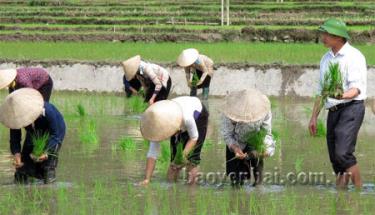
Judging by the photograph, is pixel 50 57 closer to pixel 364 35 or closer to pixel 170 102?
pixel 364 35

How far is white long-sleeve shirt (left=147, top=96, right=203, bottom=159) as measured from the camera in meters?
8.46

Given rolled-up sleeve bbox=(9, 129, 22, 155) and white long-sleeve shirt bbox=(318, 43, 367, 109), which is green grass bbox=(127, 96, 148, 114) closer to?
rolled-up sleeve bbox=(9, 129, 22, 155)

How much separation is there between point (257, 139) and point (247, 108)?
31 centimetres

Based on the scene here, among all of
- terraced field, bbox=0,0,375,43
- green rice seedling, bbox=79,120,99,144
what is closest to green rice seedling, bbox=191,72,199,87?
green rice seedling, bbox=79,120,99,144

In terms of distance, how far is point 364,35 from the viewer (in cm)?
2333

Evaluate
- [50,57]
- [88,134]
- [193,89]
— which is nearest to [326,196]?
[88,134]

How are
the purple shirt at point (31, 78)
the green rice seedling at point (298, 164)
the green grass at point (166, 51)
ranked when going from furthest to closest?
1. the green grass at point (166, 51)
2. the purple shirt at point (31, 78)
3. the green rice seedling at point (298, 164)

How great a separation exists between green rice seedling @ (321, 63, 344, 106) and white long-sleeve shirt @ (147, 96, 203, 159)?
3.55ft

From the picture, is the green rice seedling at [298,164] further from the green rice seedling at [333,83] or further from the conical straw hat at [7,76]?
the conical straw hat at [7,76]

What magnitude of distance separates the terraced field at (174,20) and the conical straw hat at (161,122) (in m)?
15.6

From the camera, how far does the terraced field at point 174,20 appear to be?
2508 centimetres

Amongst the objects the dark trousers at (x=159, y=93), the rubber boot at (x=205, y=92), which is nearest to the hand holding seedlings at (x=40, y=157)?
the dark trousers at (x=159, y=93)

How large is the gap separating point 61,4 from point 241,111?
31.7m

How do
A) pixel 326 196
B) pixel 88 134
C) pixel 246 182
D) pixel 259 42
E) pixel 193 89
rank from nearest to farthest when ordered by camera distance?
pixel 326 196 < pixel 246 182 < pixel 88 134 < pixel 193 89 < pixel 259 42
